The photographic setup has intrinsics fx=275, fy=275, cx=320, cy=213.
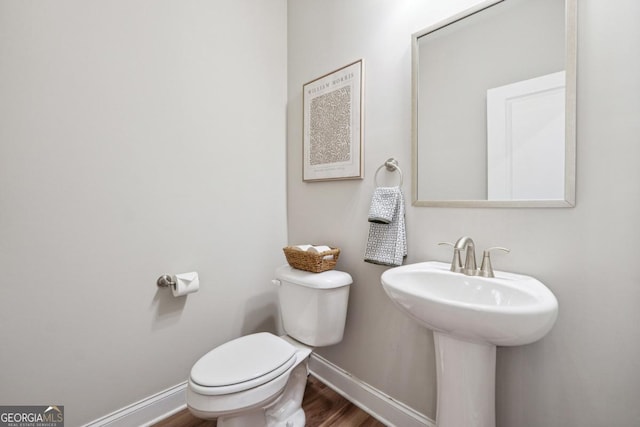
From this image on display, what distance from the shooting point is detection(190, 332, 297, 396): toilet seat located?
101 centimetres

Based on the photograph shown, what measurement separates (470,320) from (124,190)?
57.8 inches

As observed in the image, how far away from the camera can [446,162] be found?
1171 mm

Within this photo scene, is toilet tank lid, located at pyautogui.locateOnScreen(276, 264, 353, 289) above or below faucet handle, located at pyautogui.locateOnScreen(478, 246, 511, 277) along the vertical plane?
below

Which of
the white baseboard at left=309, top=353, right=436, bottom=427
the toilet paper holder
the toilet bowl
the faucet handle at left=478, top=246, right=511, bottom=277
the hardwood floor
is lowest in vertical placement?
the hardwood floor

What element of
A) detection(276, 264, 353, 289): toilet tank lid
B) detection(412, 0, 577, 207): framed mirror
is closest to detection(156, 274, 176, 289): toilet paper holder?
detection(276, 264, 353, 289): toilet tank lid

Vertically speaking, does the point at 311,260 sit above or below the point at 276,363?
above

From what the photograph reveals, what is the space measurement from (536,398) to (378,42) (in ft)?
5.28

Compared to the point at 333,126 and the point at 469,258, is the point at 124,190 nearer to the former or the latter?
the point at 333,126

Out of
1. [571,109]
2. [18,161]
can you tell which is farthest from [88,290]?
[571,109]

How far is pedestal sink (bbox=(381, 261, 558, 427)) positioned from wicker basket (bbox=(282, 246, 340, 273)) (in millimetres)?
440

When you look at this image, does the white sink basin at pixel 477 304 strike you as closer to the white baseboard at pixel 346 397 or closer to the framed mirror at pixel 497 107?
the framed mirror at pixel 497 107

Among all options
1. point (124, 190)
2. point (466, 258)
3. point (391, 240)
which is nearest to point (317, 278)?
point (391, 240)

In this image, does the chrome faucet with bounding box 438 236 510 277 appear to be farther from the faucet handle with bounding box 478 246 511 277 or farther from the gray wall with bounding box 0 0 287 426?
the gray wall with bounding box 0 0 287 426

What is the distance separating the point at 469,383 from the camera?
910 millimetres
